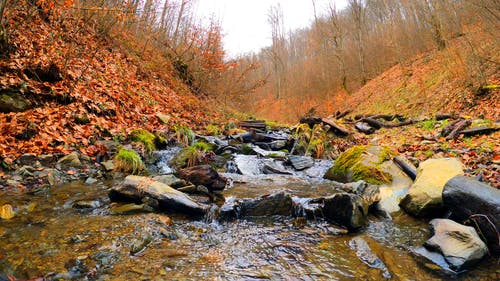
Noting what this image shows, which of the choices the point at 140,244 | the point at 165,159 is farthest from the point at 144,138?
the point at 140,244

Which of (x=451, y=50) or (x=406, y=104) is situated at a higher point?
(x=451, y=50)

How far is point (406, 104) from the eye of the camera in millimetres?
12688

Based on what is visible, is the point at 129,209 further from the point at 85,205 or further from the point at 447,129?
the point at 447,129

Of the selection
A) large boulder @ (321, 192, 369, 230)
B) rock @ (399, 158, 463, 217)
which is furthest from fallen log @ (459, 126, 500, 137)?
large boulder @ (321, 192, 369, 230)

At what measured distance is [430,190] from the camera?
3561 mm

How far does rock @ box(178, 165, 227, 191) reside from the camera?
4.48 meters

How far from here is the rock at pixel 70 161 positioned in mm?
4734

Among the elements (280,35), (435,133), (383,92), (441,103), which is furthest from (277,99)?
(435,133)

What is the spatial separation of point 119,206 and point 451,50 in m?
11.1

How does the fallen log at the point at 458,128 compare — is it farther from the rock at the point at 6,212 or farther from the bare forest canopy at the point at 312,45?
the rock at the point at 6,212

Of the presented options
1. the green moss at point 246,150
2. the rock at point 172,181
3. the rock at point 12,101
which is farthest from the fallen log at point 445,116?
the rock at point 12,101

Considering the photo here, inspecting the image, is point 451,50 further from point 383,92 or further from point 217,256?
point 217,256

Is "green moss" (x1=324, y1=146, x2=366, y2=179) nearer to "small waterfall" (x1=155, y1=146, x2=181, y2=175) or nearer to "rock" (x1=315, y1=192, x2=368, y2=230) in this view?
"rock" (x1=315, y1=192, x2=368, y2=230)

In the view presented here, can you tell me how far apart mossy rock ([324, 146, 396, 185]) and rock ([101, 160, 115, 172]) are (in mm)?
4134
